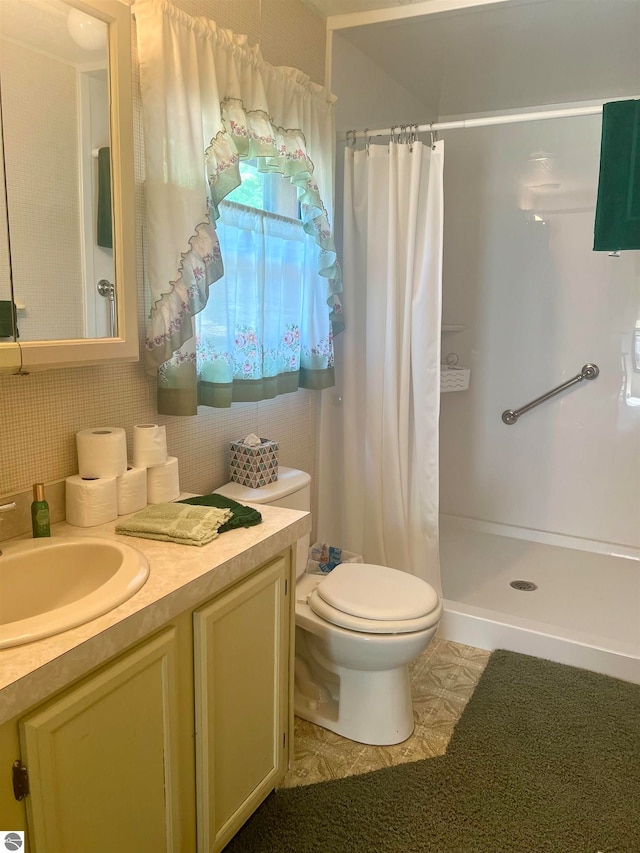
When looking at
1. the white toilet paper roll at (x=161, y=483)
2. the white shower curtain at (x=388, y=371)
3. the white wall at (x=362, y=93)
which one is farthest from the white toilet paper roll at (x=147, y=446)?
the white wall at (x=362, y=93)

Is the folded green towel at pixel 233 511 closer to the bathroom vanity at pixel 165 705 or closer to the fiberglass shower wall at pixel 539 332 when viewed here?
the bathroom vanity at pixel 165 705

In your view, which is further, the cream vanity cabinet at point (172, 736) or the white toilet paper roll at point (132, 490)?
the white toilet paper roll at point (132, 490)

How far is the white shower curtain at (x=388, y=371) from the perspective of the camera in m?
2.48

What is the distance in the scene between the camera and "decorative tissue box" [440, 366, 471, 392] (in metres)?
3.42

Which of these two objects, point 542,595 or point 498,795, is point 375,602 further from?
point 542,595

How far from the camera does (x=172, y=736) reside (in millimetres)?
1349

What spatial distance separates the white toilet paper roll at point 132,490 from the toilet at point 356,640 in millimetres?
324

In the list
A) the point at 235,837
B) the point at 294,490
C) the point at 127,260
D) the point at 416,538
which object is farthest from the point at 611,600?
the point at 127,260

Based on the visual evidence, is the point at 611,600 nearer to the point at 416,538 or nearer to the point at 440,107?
the point at 416,538

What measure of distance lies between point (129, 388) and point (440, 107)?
98.1 inches

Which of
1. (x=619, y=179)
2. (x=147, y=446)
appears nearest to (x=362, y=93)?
(x=619, y=179)

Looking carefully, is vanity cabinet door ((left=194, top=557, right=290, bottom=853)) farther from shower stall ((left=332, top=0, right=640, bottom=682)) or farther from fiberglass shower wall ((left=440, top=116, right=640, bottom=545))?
fiberglass shower wall ((left=440, top=116, right=640, bottom=545))

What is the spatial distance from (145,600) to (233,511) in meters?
0.47

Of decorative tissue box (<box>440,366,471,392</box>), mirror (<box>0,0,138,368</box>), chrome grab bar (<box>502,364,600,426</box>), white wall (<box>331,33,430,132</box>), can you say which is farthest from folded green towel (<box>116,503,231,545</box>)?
chrome grab bar (<box>502,364,600,426</box>)
